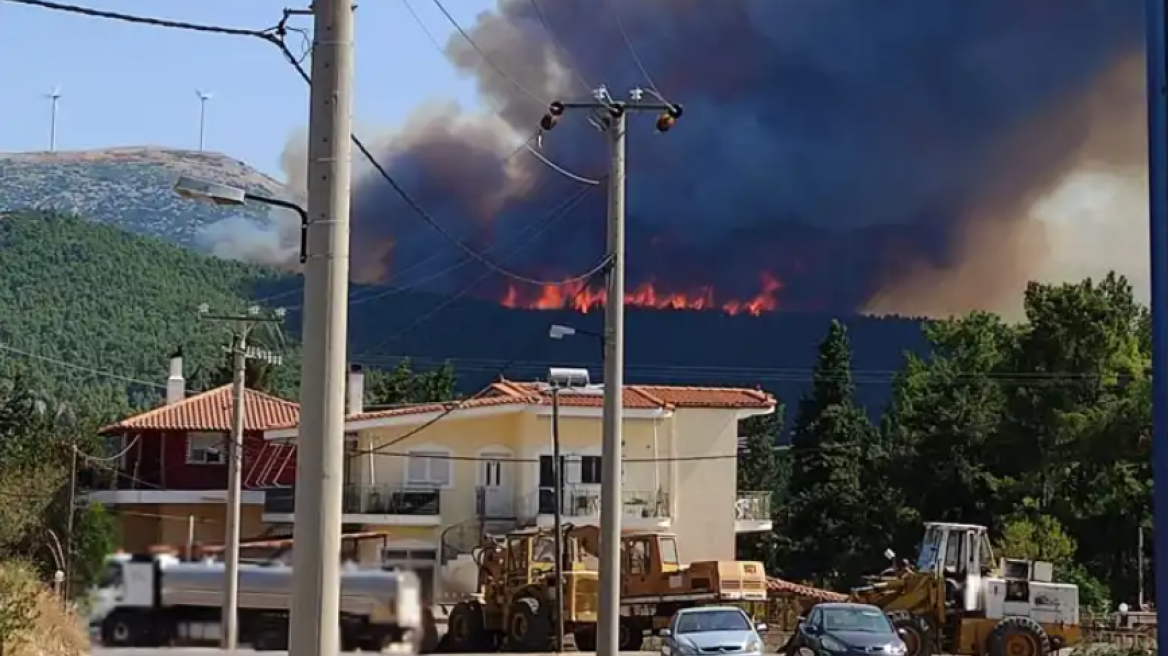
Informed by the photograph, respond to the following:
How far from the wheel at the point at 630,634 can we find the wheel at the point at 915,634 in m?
6.56

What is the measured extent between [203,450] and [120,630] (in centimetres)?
5107

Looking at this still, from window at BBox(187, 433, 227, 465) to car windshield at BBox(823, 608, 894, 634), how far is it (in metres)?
35.6

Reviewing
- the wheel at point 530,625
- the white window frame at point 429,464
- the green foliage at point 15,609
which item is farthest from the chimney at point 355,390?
the green foliage at point 15,609

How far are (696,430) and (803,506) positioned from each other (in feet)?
76.5

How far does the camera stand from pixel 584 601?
4197cm

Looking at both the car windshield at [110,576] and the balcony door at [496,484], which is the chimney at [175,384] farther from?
the car windshield at [110,576]

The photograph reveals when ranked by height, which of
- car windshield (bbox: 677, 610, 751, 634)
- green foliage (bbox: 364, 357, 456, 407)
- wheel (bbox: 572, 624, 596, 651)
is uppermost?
green foliage (bbox: 364, 357, 456, 407)

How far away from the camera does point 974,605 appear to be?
39938 mm

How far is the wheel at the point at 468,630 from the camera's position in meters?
41.4

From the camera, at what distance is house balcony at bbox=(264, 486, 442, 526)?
178 feet

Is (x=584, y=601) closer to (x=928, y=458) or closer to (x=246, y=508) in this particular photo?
(x=246, y=508)

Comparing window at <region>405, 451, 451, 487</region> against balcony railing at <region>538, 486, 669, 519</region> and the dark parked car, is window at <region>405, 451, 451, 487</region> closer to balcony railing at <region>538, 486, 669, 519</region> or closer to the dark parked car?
balcony railing at <region>538, 486, 669, 519</region>

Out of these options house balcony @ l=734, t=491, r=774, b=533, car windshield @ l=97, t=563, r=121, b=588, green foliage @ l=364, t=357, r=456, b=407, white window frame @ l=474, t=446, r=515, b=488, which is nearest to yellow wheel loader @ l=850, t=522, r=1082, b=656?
white window frame @ l=474, t=446, r=515, b=488

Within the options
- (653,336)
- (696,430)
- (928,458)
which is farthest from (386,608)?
(653,336)
